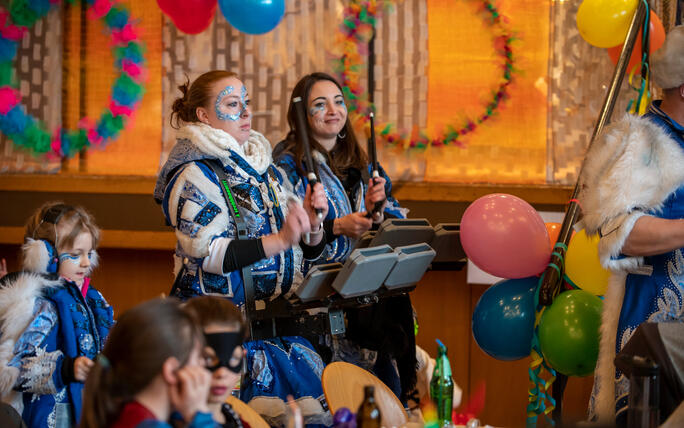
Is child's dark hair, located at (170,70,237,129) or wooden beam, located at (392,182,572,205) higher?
child's dark hair, located at (170,70,237,129)

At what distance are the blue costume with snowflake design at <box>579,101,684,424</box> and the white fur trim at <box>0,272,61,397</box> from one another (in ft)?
5.26

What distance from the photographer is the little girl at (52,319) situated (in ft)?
7.24

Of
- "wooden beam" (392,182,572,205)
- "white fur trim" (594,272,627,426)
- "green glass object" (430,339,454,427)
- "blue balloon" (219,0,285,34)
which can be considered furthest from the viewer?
"wooden beam" (392,182,572,205)

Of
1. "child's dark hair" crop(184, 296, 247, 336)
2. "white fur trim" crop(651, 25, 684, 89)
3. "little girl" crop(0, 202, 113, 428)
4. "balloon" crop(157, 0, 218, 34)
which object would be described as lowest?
"little girl" crop(0, 202, 113, 428)

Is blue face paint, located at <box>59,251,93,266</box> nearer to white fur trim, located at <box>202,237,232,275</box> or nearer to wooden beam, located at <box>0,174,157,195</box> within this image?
white fur trim, located at <box>202,237,232,275</box>

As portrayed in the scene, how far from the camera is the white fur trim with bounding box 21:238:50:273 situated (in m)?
2.35

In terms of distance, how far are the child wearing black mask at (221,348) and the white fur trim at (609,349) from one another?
44.8 inches

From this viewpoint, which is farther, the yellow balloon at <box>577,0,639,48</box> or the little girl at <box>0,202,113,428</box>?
the yellow balloon at <box>577,0,639,48</box>

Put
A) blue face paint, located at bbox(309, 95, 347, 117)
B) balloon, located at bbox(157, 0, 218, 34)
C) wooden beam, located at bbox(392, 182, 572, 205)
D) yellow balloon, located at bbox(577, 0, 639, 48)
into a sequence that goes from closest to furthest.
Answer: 1. blue face paint, located at bbox(309, 95, 347, 117)
2. yellow balloon, located at bbox(577, 0, 639, 48)
3. balloon, located at bbox(157, 0, 218, 34)
4. wooden beam, located at bbox(392, 182, 572, 205)

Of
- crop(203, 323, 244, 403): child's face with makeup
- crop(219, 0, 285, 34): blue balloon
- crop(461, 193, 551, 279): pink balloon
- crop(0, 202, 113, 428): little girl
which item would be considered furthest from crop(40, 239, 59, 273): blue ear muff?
crop(219, 0, 285, 34): blue balloon

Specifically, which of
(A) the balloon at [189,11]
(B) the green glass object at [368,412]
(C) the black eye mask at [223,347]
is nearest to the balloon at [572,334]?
(B) the green glass object at [368,412]

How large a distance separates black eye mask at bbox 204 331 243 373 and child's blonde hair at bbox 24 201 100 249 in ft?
3.52

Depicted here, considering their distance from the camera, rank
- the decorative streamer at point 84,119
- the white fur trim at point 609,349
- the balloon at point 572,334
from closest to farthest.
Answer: the white fur trim at point 609,349 < the balloon at point 572,334 < the decorative streamer at point 84,119

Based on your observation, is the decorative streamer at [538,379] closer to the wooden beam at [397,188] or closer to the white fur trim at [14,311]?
the wooden beam at [397,188]
